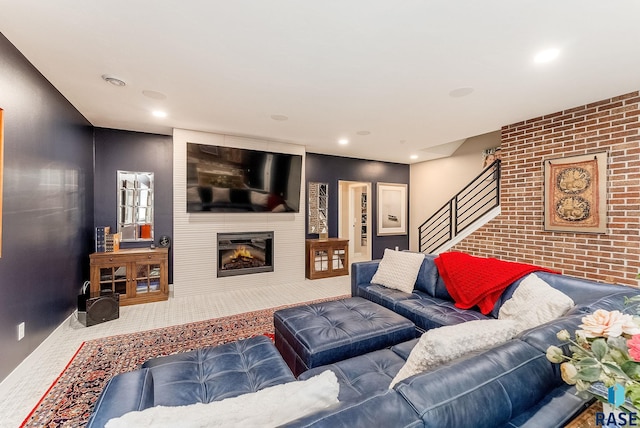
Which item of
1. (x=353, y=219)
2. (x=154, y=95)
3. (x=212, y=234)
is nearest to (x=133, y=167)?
(x=212, y=234)

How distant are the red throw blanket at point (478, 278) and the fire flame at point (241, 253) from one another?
313 cm

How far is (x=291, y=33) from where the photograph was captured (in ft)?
6.21

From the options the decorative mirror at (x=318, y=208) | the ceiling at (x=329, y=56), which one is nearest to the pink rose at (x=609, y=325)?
the ceiling at (x=329, y=56)

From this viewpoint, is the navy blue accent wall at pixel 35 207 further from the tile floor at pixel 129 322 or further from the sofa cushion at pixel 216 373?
the sofa cushion at pixel 216 373

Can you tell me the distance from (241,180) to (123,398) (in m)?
3.61

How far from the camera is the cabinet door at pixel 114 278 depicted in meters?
3.65

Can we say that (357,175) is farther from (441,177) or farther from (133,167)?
(133,167)

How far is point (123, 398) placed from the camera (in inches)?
47.7

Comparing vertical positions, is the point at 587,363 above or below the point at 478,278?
above

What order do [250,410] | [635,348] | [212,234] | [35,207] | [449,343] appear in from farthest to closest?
[212,234] → [35,207] → [449,343] → [250,410] → [635,348]

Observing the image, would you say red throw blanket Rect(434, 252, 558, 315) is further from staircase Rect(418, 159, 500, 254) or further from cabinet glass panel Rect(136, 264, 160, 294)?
cabinet glass panel Rect(136, 264, 160, 294)

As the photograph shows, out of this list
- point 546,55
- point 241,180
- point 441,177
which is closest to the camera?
point 546,55

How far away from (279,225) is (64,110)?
3162 mm

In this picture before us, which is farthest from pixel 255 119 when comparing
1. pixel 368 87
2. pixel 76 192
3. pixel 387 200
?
pixel 387 200
